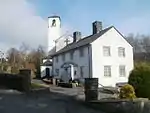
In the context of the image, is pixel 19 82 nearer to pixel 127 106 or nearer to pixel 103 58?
pixel 127 106

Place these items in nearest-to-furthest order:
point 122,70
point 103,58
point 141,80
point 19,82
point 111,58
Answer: point 141,80 → point 19,82 → point 103,58 → point 111,58 → point 122,70

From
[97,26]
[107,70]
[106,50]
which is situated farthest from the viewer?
[97,26]

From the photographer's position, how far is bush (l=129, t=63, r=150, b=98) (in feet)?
57.3

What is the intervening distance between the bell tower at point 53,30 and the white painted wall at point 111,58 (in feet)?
92.5

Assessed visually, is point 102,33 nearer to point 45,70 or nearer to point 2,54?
point 2,54

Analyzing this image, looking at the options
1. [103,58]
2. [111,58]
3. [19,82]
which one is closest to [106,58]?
[103,58]

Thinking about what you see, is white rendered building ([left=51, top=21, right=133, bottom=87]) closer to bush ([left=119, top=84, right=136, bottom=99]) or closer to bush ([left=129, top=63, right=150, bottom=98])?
bush ([left=129, top=63, right=150, bottom=98])

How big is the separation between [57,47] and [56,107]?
1991 inches

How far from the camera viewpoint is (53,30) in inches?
2876

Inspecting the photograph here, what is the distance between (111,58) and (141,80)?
1035 inches

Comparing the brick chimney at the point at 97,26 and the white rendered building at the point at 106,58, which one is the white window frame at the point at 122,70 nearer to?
the white rendered building at the point at 106,58

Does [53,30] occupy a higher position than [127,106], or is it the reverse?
[53,30]

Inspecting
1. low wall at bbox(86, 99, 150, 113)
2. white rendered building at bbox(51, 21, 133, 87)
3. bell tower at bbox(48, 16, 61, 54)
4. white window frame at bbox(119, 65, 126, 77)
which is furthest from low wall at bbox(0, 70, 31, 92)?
bell tower at bbox(48, 16, 61, 54)

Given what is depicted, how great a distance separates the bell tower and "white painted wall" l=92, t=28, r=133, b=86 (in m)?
28.2
